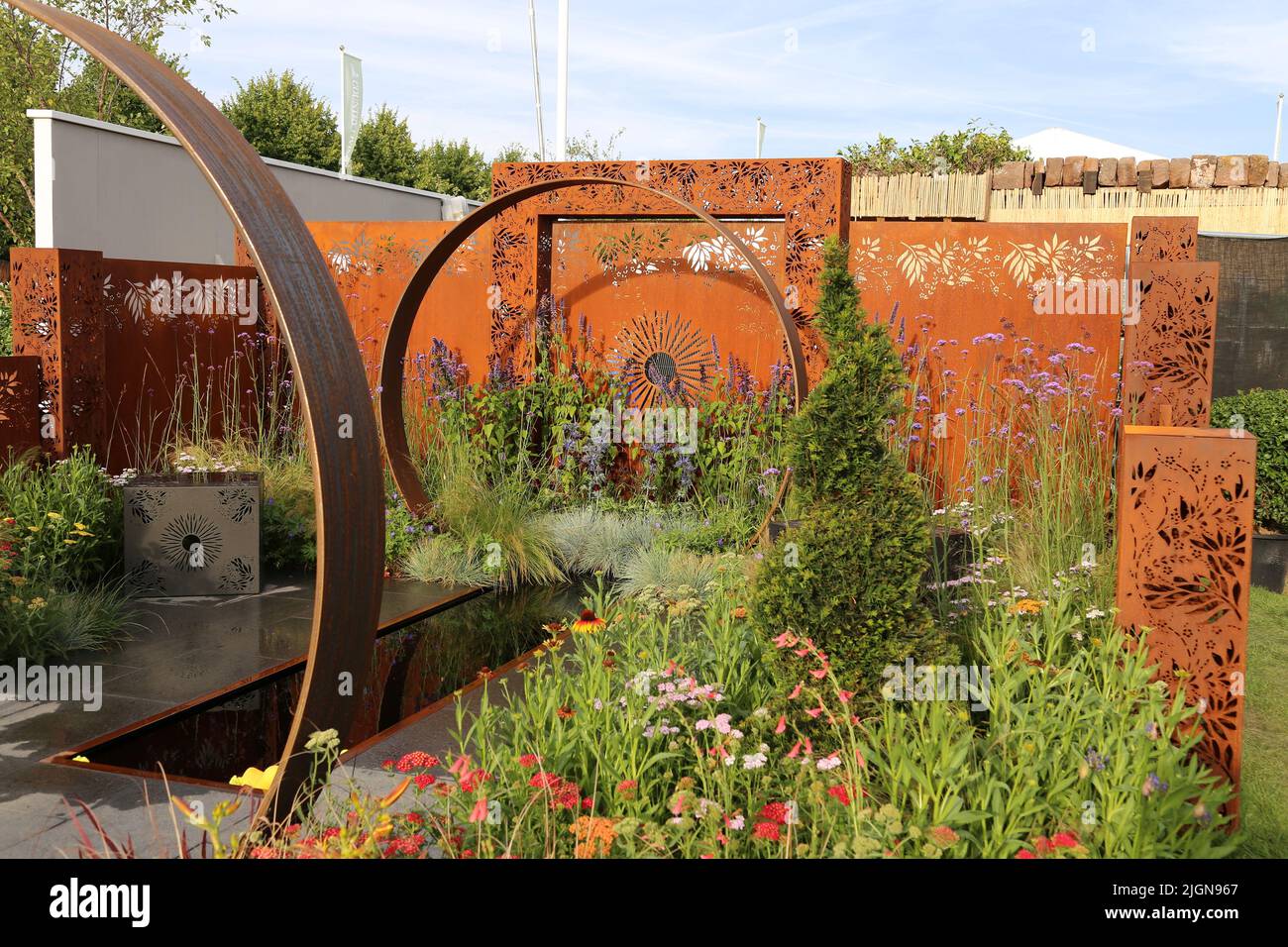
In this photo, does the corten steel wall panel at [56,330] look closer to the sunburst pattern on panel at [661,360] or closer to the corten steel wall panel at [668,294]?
the corten steel wall panel at [668,294]

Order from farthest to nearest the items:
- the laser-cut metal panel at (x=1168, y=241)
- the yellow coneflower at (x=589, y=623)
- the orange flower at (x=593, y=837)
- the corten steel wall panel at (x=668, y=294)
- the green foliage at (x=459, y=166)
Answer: the green foliage at (x=459, y=166), the corten steel wall panel at (x=668, y=294), the laser-cut metal panel at (x=1168, y=241), the yellow coneflower at (x=589, y=623), the orange flower at (x=593, y=837)

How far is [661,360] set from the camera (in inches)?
291

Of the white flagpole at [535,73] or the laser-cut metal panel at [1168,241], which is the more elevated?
the white flagpole at [535,73]

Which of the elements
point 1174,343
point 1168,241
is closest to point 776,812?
point 1174,343

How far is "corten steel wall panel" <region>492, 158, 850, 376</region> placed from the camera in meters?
6.62

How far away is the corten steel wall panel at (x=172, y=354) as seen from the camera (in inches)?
266

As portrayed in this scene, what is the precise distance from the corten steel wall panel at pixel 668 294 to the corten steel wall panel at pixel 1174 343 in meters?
2.86

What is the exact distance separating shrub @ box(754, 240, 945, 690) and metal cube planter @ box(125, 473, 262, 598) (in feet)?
11.3

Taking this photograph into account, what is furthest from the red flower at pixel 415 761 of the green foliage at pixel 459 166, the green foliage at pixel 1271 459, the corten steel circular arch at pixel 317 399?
the green foliage at pixel 459 166

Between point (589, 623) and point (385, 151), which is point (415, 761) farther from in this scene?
point (385, 151)

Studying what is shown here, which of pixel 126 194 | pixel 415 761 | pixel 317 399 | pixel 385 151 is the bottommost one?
pixel 415 761

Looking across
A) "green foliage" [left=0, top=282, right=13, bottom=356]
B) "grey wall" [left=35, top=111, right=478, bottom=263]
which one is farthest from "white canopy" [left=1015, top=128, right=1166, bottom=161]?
"green foliage" [left=0, top=282, right=13, bottom=356]

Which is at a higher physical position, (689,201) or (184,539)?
(689,201)

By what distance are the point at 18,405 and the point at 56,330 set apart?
559 millimetres
